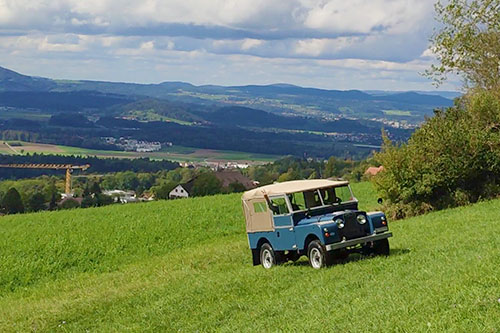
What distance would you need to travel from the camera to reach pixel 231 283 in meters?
15.5

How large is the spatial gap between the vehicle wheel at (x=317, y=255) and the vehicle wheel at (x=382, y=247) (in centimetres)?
159

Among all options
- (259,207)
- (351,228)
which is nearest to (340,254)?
(351,228)

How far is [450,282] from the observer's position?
1065cm

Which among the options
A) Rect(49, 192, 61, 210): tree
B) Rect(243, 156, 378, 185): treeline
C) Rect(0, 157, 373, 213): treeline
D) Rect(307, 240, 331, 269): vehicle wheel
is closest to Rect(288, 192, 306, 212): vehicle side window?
Rect(307, 240, 331, 269): vehicle wheel

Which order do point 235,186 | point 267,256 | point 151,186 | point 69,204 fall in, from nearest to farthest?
point 267,256
point 69,204
point 235,186
point 151,186

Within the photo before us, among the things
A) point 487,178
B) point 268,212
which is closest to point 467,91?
point 487,178

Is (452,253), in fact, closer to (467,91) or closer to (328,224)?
(328,224)

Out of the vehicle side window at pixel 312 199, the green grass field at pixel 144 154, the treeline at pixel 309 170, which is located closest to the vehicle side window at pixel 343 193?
the vehicle side window at pixel 312 199

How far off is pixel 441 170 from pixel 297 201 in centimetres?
1430

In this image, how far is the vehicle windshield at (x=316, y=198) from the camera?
17.1 m

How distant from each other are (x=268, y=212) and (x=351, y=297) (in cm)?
630

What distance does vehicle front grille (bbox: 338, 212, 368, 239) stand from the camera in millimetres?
15828

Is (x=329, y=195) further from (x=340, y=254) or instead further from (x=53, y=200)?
(x=53, y=200)

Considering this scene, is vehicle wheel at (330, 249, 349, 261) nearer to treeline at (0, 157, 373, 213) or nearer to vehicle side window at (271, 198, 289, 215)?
vehicle side window at (271, 198, 289, 215)
